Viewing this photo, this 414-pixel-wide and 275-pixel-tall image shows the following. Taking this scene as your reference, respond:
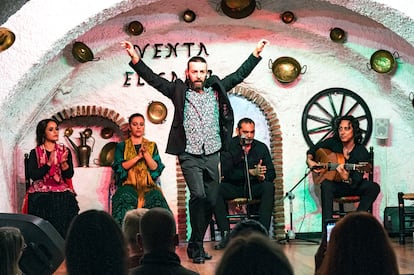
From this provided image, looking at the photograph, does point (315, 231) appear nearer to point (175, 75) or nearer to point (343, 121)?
point (343, 121)

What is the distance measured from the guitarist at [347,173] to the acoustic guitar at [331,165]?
0.03 m

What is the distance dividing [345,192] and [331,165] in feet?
0.95

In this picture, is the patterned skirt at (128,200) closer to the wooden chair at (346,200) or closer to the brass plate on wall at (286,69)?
the wooden chair at (346,200)

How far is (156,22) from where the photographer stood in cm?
672

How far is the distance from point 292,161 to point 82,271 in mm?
5135

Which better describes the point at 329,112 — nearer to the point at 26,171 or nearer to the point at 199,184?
the point at 199,184

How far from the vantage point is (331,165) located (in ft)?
20.9

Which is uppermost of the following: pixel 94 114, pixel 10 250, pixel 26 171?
pixel 94 114

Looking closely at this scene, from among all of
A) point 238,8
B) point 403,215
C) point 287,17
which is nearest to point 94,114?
point 238,8

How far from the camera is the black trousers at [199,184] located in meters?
4.96

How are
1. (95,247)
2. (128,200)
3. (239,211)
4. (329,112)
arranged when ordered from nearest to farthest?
1. (95,247)
2. (128,200)
3. (239,211)
4. (329,112)

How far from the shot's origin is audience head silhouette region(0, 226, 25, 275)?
2.16 m

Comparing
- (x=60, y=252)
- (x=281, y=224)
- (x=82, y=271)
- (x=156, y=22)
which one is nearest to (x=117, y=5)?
(x=156, y=22)

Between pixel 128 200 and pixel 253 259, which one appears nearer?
pixel 253 259
